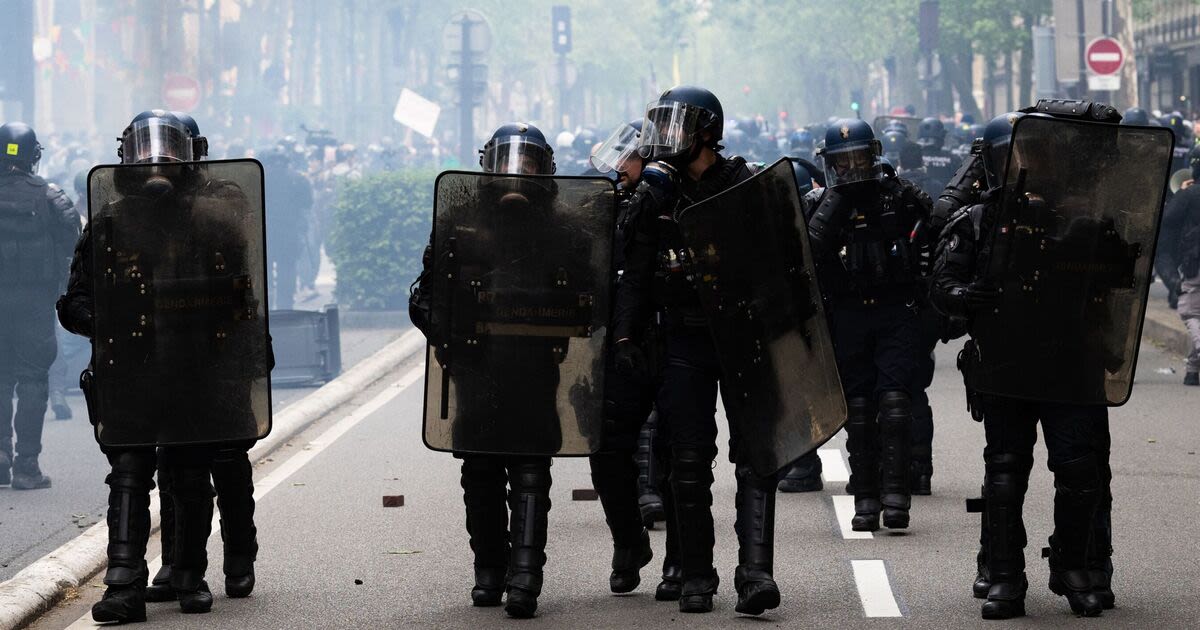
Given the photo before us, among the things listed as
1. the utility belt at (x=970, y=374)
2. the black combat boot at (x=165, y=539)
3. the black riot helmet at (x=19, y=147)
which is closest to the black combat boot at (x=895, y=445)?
the utility belt at (x=970, y=374)

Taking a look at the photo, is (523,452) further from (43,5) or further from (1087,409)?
(43,5)

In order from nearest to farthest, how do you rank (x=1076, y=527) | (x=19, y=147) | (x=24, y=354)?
(x=1076, y=527) → (x=19, y=147) → (x=24, y=354)

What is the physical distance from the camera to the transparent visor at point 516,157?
276 inches

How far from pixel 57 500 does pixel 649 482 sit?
3382mm

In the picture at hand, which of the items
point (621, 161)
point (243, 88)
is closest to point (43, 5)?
point (243, 88)

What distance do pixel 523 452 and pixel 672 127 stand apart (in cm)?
118

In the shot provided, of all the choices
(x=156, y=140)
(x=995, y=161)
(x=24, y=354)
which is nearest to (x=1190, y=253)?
(x=24, y=354)

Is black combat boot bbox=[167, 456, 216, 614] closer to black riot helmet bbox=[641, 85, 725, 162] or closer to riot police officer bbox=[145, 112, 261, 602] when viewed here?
riot police officer bbox=[145, 112, 261, 602]

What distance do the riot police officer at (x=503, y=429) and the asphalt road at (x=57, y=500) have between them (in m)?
2.25

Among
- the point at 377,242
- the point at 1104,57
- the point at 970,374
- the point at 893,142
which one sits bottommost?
the point at 970,374

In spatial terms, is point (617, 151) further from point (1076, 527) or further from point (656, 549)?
point (1076, 527)

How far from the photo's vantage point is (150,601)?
7.29 metres

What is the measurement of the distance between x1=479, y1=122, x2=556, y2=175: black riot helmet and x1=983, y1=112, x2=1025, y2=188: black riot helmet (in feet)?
4.72

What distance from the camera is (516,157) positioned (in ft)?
23.0
